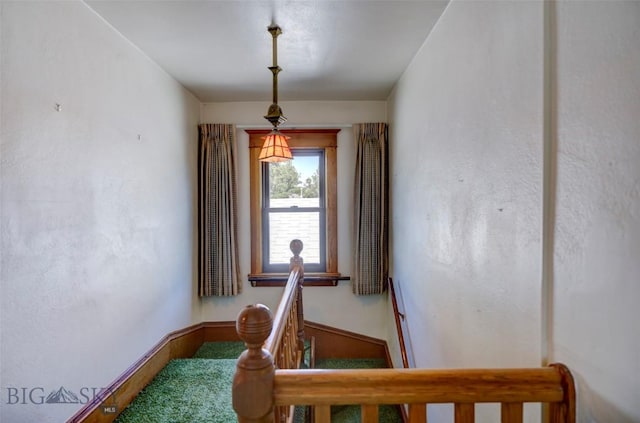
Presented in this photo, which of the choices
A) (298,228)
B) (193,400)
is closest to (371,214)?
(298,228)

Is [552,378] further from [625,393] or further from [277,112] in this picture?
[277,112]

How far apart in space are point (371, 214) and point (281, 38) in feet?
6.36

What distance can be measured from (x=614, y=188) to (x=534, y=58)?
0.51 metres

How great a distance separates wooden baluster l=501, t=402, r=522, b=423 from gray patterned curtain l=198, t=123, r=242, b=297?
2984 mm

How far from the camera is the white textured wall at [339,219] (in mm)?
3580

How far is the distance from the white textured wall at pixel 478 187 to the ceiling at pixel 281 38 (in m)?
0.28

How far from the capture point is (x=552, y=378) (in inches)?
34.5

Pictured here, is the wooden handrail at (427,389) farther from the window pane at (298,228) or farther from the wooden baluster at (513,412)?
the window pane at (298,228)

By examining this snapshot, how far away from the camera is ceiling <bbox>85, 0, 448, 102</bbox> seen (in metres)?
1.82

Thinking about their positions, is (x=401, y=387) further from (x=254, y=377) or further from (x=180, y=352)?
(x=180, y=352)

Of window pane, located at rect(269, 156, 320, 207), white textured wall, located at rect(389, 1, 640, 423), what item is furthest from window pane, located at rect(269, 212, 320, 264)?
white textured wall, located at rect(389, 1, 640, 423)

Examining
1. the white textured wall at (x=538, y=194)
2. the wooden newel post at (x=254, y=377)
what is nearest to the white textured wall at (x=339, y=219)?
the white textured wall at (x=538, y=194)

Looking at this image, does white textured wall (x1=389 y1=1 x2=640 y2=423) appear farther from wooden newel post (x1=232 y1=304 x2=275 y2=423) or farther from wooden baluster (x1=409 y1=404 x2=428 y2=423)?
wooden newel post (x1=232 y1=304 x2=275 y2=423)

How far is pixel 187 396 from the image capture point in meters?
2.16
